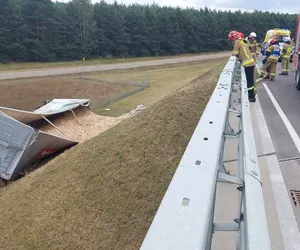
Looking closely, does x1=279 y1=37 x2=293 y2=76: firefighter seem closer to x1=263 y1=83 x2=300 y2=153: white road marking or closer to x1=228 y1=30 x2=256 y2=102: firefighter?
x1=263 y1=83 x2=300 y2=153: white road marking

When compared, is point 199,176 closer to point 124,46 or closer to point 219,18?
point 124,46

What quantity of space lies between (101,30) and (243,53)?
38.5 m

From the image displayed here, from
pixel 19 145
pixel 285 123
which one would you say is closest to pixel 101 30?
pixel 19 145

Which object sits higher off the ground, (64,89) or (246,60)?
(246,60)

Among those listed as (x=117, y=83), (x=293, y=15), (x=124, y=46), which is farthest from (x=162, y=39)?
(x=293, y=15)

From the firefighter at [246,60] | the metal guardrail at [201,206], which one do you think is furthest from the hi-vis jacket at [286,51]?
the metal guardrail at [201,206]

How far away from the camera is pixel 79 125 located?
396 inches

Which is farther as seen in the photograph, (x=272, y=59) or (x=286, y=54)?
(x=286, y=54)

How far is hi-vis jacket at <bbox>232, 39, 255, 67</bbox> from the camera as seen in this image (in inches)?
361

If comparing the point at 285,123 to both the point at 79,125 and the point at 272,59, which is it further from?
the point at 272,59

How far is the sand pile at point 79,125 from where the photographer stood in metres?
9.25

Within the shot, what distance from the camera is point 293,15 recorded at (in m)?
71.0

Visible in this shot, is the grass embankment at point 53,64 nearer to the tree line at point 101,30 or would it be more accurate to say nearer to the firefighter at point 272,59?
the tree line at point 101,30

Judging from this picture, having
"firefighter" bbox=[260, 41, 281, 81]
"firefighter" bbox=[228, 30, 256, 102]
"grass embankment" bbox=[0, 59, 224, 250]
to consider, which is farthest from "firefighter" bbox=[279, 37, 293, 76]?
"grass embankment" bbox=[0, 59, 224, 250]
